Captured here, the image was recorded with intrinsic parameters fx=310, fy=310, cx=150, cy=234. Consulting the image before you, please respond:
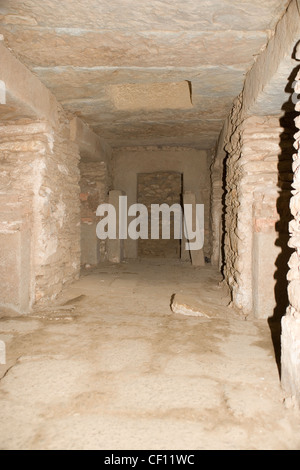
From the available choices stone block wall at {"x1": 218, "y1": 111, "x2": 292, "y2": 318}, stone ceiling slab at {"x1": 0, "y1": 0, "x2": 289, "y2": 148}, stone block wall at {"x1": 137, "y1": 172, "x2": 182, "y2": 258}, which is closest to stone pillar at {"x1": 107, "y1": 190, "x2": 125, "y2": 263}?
stone ceiling slab at {"x1": 0, "y1": 0, "x2": 289, "y2": 148}

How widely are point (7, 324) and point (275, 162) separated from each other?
119 inches

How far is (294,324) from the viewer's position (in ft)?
5.61

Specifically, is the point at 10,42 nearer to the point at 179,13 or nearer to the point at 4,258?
the point at 179,13

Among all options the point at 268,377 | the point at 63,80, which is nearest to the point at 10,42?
the point at 63,80

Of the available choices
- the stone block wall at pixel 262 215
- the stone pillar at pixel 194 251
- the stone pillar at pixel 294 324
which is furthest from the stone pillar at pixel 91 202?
the stone pillar at pixel 294 324

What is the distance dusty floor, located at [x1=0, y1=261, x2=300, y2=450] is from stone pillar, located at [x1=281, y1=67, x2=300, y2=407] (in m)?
0.12

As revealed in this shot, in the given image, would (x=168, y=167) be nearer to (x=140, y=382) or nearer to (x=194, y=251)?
(x=194, y=251)

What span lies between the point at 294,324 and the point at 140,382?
976 millimetres

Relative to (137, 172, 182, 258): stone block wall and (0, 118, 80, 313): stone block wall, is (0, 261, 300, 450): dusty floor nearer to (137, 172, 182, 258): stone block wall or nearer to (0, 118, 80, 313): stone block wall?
(0, 118, 80, 313): stone block wall

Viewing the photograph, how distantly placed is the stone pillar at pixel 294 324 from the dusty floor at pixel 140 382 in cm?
12

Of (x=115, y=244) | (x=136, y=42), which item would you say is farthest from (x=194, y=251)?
(x=136, y=42)

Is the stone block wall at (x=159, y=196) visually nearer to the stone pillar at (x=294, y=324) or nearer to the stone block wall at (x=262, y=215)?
the stone block wall at (x=262, y=215)

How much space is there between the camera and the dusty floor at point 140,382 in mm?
1441

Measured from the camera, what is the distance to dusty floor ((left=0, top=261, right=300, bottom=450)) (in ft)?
4.73
